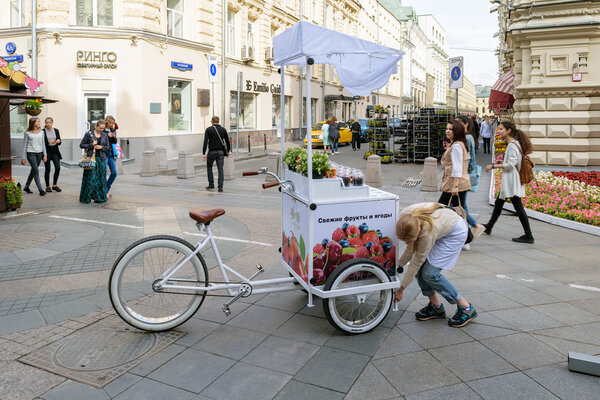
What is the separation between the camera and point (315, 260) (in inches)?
183

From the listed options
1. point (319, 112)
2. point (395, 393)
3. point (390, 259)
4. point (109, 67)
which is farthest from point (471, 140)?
point (319, 112)

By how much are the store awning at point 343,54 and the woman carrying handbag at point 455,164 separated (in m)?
2.30

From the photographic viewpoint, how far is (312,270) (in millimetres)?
4648

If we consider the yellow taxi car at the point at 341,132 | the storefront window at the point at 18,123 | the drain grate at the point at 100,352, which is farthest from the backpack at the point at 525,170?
the yellow taxi car at the point at 341,132

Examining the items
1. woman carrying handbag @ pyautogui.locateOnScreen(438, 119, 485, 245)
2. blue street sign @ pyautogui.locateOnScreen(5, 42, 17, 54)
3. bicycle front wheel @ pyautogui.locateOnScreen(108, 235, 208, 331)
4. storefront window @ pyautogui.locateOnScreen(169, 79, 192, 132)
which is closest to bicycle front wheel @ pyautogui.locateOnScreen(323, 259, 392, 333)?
bicycle front wheel @ pyautogui.locateOnScreen(108, 235, 208, 331)

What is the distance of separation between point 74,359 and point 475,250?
18.4 feet

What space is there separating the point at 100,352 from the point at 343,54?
3.31 meters

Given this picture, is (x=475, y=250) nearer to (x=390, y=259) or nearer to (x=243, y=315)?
(x=390, y=259)

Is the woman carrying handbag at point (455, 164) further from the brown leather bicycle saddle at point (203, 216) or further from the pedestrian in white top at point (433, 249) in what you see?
the brown leather bicycle saddle at point (203, 216)

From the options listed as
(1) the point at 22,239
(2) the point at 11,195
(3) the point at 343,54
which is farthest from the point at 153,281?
(2) the point at 11,195

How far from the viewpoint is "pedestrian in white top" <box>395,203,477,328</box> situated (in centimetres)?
448

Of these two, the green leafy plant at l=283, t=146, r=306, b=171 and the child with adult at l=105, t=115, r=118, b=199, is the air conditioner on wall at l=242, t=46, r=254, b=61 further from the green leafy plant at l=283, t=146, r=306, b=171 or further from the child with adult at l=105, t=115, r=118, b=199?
the green leafy plant at l=283, t=146, r=306, b=171

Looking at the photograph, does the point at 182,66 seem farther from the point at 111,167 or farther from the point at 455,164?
the point at 455,164

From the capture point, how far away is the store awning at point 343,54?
4574 mm
